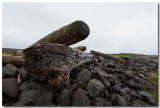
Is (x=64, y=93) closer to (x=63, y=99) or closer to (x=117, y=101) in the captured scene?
(x=63, y=99)

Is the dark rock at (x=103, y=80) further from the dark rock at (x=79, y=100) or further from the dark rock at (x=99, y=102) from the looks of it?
the dark rock at (x=79, y=100)

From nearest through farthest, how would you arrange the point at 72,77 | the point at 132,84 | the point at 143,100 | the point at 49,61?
the point at 49,61, the point at 143,100, the point at 72,77, the point at 132,84

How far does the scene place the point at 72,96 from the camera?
2.80 metres

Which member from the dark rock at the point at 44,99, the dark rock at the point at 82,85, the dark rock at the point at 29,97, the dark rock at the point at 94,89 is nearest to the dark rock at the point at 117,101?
the dark rock at the point at 94,89

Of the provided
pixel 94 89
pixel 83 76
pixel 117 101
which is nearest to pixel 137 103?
pixel 117 101

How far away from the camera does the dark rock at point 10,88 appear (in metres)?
2.73

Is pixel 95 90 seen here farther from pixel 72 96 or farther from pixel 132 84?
pixel 132 84

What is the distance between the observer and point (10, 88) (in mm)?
2844

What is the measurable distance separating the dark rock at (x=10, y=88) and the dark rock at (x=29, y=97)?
269 mm

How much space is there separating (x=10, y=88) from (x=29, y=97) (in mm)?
693

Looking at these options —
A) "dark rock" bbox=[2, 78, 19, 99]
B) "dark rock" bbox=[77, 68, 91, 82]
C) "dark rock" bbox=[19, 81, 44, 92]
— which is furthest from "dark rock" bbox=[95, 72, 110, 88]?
"dark rock" bbox=[2, 78, 19, 99]

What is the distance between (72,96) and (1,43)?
2671 mm

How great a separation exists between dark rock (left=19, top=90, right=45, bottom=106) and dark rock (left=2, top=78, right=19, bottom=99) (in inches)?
10.6

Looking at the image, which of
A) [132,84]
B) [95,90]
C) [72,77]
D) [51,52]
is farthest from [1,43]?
[132,84]
